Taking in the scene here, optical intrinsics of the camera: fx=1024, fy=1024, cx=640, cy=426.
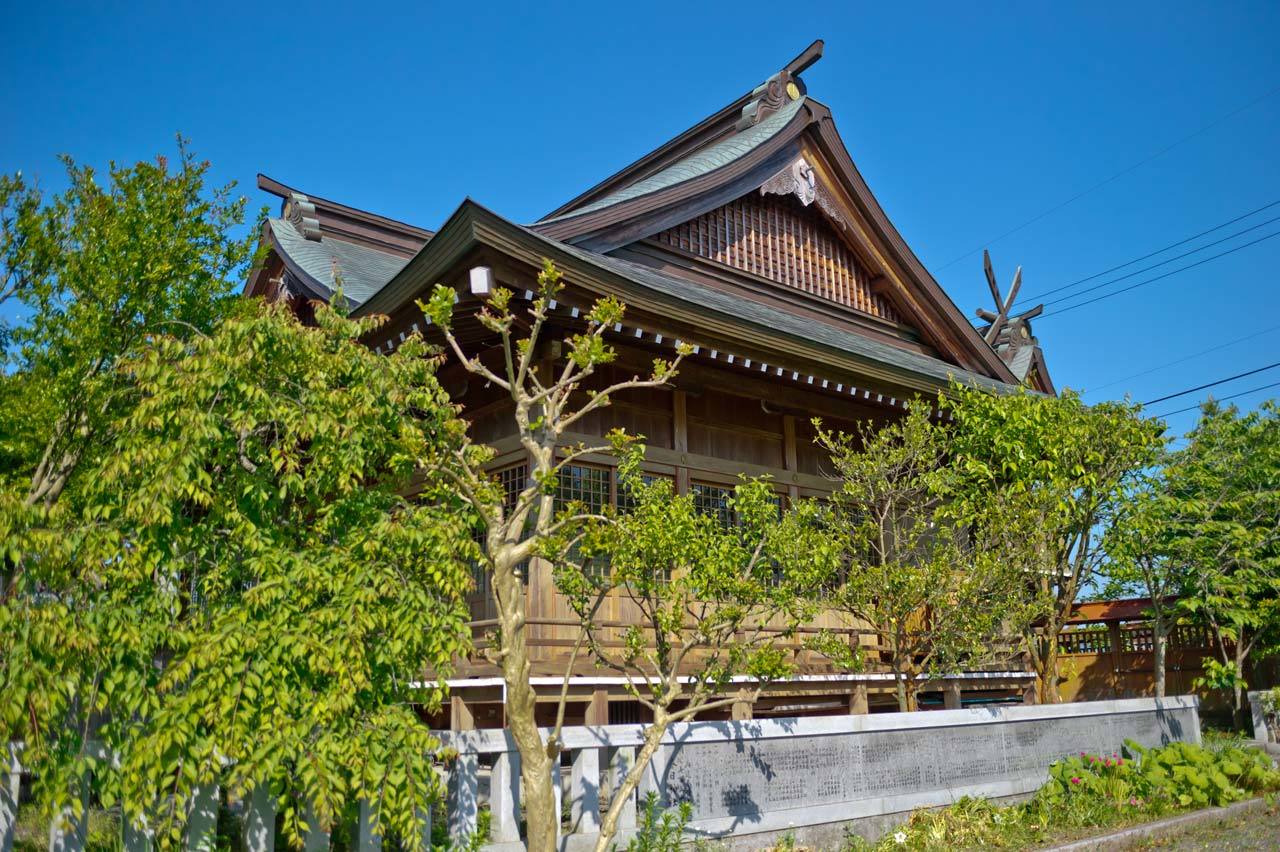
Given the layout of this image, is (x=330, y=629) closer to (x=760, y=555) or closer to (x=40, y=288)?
(x=760, y=555)

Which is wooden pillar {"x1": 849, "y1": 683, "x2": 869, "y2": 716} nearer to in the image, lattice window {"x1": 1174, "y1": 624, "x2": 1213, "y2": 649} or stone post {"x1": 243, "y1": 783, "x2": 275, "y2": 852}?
stone post {"x1": 243, "y1": 783, "x2": 275, "y2": 852}

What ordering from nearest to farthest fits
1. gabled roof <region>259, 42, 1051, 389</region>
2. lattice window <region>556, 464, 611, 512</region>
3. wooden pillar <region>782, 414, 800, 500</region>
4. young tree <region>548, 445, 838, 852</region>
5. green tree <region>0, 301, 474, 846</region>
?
1. green tree <region>0, 301, 474, 846</region>
2. young tree <region>548, 445, 838, 852</region>
3. lattice window <region>556, 464, 611, 512</region>
4. gabled roof <region>259, 42, 1051, 389</region>
5. wooden pillar <region>782, 414, 800, 500</region>

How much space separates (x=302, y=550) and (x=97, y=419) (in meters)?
4.20

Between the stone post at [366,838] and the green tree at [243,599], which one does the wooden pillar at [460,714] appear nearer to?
the stone post at [366,838]

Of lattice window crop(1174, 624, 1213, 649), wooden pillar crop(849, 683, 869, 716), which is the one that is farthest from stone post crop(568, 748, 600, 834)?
lattice window crop(1174, 624, 1213, 649)

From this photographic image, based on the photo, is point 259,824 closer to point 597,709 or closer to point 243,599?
point 243,599

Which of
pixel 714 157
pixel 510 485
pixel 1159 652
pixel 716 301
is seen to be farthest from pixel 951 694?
pixel 714 157

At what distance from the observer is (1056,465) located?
12461mm

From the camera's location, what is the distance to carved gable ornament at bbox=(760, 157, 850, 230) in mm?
15422

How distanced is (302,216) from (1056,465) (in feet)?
40.5

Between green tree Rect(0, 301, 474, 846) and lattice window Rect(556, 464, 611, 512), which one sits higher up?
lattice window Rect(556, 464, 611, 512)

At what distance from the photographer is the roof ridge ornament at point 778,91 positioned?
16766 mm

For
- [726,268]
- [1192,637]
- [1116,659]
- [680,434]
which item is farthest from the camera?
[1116,659]

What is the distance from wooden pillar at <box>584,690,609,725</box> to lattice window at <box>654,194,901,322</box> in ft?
21.9
